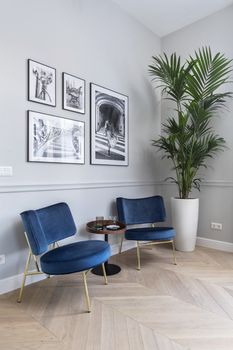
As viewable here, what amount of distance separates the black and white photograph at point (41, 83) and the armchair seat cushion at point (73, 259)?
158cm

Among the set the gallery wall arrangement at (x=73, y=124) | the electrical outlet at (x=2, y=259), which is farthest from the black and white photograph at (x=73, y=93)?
the electrical outlet at (x=2, y=259)

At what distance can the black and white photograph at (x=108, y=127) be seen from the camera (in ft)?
10.5

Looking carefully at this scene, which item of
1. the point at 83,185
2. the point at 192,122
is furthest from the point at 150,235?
the point at 192,122

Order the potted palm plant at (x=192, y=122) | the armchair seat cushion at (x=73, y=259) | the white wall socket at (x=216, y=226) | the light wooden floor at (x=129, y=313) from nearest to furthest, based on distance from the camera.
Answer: the light wooden floor at (x=129, y=313), the armchair seat cushion at (x=73, y=259), the potted palm plant at (x=192, y=122), the white wall socket at (x=216, y=226)

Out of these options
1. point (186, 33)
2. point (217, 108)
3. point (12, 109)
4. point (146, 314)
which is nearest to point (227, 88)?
point (217, 108)

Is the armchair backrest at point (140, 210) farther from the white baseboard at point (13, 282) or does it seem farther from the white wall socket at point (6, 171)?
the white wall socket at point (6, 171)

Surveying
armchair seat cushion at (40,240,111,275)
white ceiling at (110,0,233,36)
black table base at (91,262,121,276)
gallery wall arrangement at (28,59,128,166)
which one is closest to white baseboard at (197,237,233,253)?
black table base at (91,262,121,276)

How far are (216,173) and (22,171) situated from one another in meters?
2.73

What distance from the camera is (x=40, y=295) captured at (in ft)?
7.63

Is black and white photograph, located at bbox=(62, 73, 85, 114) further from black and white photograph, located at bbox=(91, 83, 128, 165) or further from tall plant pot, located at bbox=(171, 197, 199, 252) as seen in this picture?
tall plant pot, located at bbox=(171, 197, 199, 252)

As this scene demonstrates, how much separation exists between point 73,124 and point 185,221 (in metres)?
2.02

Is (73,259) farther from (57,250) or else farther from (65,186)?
(65,186)

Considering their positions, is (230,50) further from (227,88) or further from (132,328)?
(132,328)

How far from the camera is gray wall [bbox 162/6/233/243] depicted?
11.8ft
